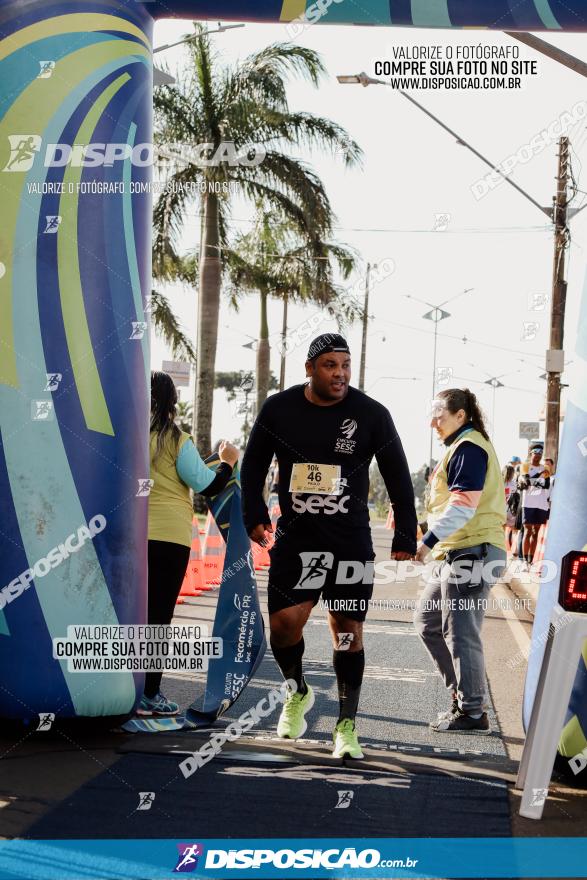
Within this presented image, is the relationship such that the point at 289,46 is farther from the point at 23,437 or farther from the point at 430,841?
the point at 430,841

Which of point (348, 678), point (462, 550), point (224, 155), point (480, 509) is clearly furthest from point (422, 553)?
point (224, 155)

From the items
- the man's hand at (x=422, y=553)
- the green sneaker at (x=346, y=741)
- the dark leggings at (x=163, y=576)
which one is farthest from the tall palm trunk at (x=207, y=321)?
the green sneaker at (x=346, y=741)

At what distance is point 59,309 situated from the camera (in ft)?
19.8

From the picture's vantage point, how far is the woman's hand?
688 centimetres

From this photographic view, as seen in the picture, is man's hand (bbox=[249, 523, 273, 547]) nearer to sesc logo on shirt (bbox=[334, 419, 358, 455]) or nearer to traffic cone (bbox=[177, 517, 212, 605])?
sesc logo on shirt (bbox=[334, 419, 358, 455])

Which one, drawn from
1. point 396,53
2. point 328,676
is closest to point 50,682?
point 328,676

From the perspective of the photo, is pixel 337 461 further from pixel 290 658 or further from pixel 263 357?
pixel 263 357

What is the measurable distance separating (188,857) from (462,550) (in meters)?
3.09

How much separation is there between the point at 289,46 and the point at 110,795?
63.7ft

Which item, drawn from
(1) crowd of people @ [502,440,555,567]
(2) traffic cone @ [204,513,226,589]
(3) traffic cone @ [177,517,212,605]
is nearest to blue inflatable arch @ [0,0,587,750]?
(3) traffic cone @ [177,517,212,605]

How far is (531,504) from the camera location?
18594 mm

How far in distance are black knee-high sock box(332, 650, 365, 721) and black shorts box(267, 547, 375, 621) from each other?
0.22 metres

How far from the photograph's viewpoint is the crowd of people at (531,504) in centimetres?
1861

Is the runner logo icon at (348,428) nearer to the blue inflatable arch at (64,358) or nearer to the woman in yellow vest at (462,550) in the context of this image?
the woman in yellow vest at (462,550)
